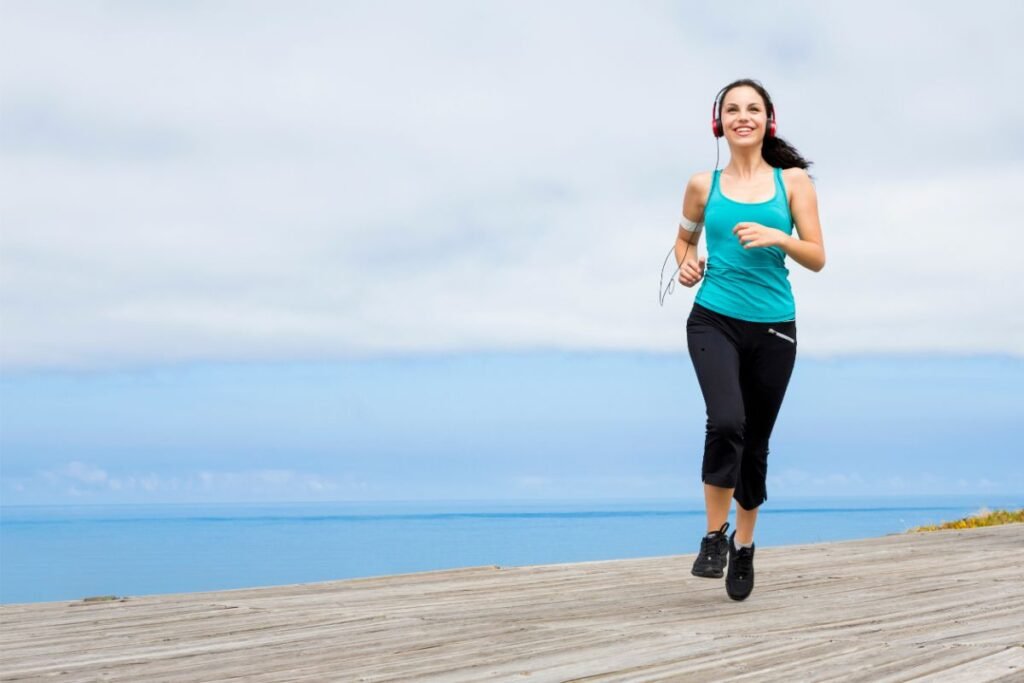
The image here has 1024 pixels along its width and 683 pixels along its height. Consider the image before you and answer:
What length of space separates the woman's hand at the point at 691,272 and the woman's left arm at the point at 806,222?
1.14 feet

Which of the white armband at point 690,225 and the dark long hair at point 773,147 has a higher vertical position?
the dark long hair at point 773,147

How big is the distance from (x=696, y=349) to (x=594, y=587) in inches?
47.7

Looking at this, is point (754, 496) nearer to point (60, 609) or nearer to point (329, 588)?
point (329, 588)

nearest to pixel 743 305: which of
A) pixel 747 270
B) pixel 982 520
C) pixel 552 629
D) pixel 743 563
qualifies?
pixel 747 270

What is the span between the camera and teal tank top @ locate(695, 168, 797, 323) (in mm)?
4473

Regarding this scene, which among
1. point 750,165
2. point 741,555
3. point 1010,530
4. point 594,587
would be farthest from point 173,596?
point 1010,530

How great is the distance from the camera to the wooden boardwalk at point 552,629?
2908 mm

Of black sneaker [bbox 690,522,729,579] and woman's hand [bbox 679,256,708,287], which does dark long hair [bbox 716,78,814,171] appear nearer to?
woman's hand [bbox 679,256,708,287]

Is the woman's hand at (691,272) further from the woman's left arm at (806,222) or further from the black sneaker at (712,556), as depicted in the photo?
the black sneaker at (712,556)

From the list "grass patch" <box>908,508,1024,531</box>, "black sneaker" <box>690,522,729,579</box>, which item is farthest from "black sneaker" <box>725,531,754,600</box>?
"grass patch" <box>908,508,1024,531</box>

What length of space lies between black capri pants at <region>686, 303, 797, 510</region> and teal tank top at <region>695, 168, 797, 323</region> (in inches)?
1.6

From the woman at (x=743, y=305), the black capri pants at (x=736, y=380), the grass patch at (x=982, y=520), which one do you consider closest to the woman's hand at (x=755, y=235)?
the woman at (x=743, y=305)

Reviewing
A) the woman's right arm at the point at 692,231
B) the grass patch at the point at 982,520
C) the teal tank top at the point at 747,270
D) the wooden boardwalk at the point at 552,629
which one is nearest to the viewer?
the wooden boardwalk at the point at 552,629

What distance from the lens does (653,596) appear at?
470 centimetres
